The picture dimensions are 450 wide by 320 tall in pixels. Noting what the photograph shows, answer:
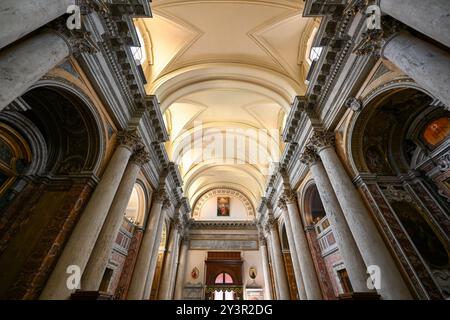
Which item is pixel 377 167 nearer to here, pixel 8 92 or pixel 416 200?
pixel 416 200

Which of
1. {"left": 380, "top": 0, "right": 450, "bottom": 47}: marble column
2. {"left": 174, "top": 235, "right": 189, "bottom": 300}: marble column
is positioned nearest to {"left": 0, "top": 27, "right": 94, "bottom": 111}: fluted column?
{"left": 380, "top": 0, "right": 450, "bottom": 47}: marble column

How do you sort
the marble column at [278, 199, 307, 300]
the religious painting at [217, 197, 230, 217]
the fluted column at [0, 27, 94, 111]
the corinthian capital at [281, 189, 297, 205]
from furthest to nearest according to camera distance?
the religious painting at [217, 197, 230, 217] < the corinthian capital at [281, 189, 297, 205] < the marble column at [278, 199, 307, 300] < the fluted column at [0, 27, 94, 111]

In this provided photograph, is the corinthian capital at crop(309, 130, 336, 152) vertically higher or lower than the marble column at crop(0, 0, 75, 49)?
higher

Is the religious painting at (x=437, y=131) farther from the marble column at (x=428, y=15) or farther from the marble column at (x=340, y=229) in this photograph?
the marble column at (x=428, y=15)

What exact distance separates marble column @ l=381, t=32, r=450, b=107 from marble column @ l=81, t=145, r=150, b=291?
686 cm

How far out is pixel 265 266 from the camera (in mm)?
14781

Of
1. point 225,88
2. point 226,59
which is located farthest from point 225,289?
point 226,59

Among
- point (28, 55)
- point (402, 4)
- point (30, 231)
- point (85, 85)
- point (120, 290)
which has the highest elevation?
point (85, 85)

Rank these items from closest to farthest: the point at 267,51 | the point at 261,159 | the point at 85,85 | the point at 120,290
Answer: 1. the point at 85,85
2. the point at 120,290
3. the point at 267,51
4. the point at 261,159

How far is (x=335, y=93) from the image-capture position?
6.14 metres

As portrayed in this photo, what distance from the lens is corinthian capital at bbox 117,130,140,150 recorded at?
20.2 feet

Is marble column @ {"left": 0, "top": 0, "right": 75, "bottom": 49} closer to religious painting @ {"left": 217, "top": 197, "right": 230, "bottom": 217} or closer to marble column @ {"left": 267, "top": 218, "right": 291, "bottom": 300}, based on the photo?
→ marble column @ {"left": 267, "top": 218, "right": 291, "bottom": 300}

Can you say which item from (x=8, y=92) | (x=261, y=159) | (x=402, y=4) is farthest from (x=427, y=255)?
(x=261, y=159)
